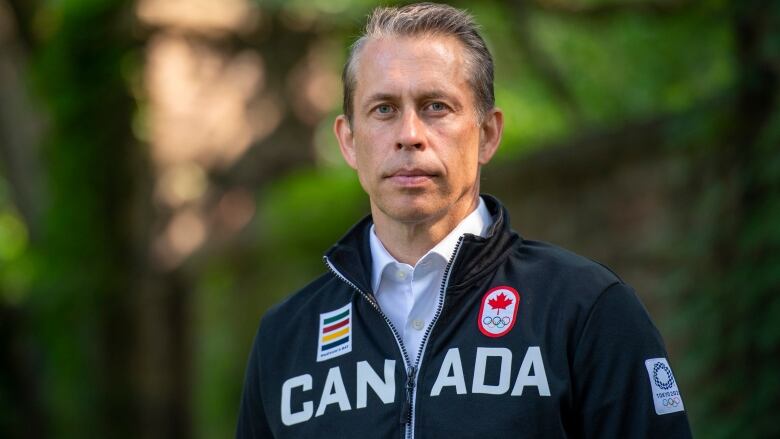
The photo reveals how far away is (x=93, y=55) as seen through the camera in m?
11.2

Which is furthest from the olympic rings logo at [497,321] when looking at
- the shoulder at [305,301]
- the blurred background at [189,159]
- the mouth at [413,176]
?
the blurred background at [189,159]

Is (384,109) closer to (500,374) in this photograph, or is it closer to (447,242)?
(447,242)

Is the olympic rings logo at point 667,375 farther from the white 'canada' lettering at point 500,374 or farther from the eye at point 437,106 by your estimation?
the eye at point 437,106

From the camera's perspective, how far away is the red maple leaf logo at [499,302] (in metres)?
2.56

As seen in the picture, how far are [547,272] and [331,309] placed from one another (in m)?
0.52

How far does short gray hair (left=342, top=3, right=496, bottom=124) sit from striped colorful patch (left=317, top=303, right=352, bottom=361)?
0.48m

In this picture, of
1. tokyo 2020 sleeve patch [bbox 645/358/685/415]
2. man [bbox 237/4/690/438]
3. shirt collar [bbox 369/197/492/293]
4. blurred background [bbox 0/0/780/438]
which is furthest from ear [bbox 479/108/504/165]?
blurred background [bbox 0/0/780/438]

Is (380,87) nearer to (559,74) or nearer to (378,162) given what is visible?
(378,162)

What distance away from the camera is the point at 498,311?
2553mm

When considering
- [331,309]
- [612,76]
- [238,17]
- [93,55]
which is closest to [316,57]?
[238,17]

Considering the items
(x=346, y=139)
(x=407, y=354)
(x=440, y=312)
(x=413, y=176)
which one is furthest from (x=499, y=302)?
(x=346, y=139)

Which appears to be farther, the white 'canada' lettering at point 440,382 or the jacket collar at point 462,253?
the jacket collar at point 462,253

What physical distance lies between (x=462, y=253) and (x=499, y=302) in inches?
5.5

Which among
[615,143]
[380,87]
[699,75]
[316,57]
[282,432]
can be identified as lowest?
[282,432]
